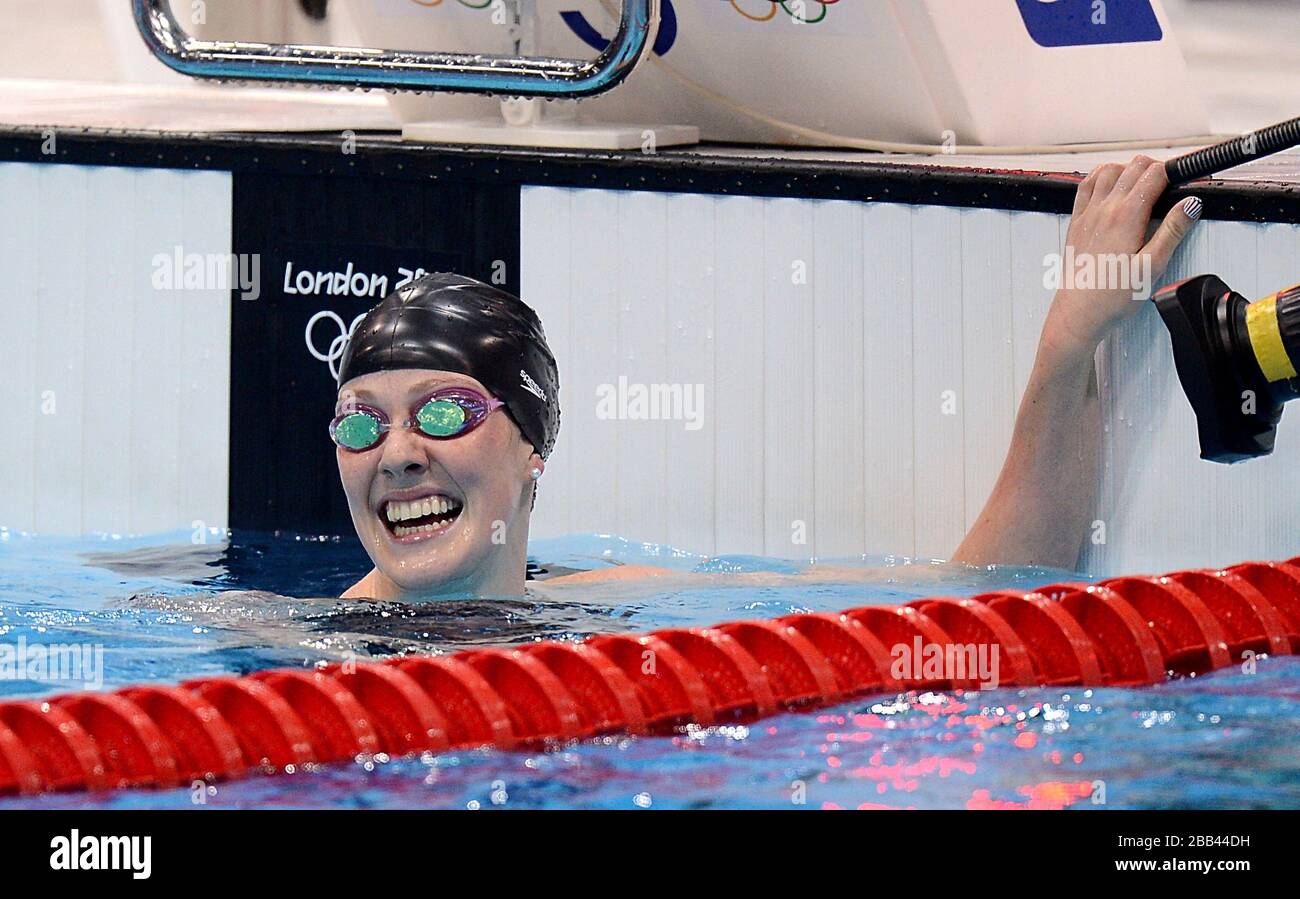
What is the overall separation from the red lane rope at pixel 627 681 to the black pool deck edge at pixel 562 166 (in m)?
1.08

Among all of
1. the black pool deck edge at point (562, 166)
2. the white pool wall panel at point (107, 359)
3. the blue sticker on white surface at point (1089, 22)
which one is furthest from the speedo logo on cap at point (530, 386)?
the blue sticker on white surface at point (1089, 22)

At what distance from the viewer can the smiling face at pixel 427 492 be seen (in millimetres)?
3070

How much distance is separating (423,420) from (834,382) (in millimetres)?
1182

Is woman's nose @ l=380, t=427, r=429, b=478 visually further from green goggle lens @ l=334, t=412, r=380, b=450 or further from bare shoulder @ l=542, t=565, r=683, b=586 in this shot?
bare shoulder @ l=542, t=565, r=683, b=586

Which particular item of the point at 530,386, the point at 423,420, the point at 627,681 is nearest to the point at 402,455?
the point at 423,420

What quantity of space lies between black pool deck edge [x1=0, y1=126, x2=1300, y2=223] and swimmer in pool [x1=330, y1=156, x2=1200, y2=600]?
26cm

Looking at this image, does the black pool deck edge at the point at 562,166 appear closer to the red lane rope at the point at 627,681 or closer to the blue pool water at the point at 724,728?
the blue pool water at the point at 724,728

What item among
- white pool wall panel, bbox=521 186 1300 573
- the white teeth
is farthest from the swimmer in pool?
white pool wall panel, bbox=521 186 1300 573

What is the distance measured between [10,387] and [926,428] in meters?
2.28

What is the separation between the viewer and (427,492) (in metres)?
3.09

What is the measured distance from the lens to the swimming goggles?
10.1ft

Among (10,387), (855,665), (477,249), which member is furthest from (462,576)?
(10,387)

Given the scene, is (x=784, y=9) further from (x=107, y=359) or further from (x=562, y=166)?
(x=107, y=359)
